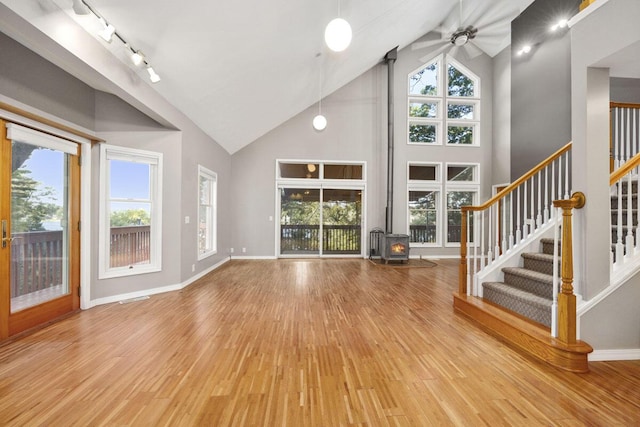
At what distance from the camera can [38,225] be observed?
2844mm

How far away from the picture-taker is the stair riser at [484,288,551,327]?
2348 millimetres

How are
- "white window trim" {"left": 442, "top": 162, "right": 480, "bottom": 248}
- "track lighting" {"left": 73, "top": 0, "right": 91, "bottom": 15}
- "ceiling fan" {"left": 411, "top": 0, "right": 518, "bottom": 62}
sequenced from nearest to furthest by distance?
"track lighting" {"left": 73, "top": 0, "right": 91, "bottom": 15} → "ceiling fan" {"left": 411, "top": 0, "right": 518, "bottom": 62} → "white window trim" {"left": 442, "top": 162, "right": 480, "bottom": 248}

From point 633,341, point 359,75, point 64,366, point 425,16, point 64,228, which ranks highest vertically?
point 425,16

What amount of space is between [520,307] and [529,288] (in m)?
0.30

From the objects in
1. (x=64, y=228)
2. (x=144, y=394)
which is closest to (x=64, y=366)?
(x=144, y=394)

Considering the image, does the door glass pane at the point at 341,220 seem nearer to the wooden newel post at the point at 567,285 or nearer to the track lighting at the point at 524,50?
the track lighting at the point at 524,50

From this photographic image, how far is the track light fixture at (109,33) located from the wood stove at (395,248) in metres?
5.37

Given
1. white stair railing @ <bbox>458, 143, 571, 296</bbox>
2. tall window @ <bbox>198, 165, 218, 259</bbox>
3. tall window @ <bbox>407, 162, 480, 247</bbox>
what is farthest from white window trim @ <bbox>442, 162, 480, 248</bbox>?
tall window @ <bbox>198, 165, 218, 259</bbox>

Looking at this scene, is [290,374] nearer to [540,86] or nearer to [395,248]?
[395,248]

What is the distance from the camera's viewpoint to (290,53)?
4.09 meters

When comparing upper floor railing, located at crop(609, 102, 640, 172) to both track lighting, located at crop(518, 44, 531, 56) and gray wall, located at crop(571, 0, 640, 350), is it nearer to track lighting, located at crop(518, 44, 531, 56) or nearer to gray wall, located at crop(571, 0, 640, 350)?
gray wall, located at crop(571, 0, 640, 350)

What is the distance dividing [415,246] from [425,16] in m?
5.71

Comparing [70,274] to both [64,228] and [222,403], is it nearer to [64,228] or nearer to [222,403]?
[64,228]

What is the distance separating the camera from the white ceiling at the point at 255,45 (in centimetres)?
259
